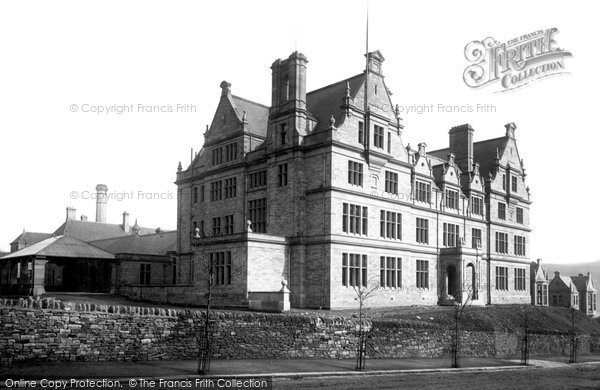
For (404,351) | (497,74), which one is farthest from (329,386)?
(497,74)

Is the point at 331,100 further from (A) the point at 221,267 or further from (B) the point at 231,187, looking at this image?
(A) the point at 221,267

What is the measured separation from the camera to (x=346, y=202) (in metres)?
41.5

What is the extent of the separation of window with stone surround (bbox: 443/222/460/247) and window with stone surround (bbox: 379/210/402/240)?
394 inches

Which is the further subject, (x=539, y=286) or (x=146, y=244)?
(x=539, y=286)

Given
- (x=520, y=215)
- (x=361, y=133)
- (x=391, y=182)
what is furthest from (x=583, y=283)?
(x=361, y=133)

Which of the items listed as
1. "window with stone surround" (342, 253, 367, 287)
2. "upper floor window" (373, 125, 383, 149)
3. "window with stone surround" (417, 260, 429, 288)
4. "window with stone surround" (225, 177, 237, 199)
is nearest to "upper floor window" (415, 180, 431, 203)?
"window with stone surround" (417, 260, 429, 288)

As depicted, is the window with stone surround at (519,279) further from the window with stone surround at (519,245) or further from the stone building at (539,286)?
the stone building at (539,286)

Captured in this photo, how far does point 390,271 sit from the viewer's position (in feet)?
149

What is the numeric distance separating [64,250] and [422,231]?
3073 cm

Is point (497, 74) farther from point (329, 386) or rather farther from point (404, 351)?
point (329, 386)

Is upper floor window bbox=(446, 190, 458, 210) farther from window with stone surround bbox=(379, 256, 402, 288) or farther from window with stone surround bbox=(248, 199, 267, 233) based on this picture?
window with stone surround bbox=(248, 199, 267, 233)

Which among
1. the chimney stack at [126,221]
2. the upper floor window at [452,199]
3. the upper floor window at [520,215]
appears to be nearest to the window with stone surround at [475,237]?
the upper floor window at [452,199]

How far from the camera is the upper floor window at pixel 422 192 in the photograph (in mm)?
51294

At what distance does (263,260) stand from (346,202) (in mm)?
7368
